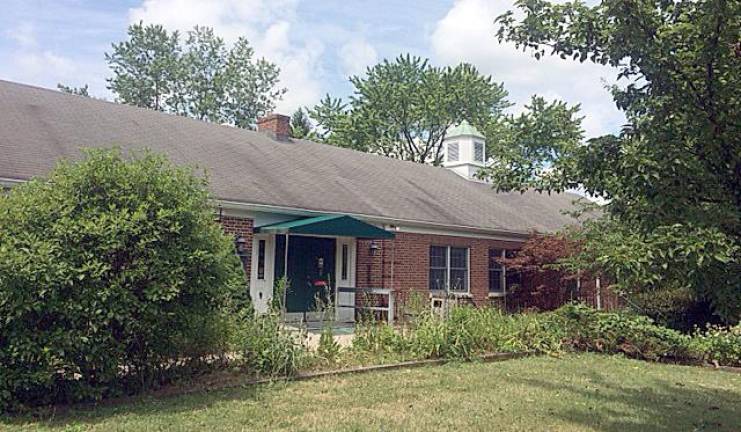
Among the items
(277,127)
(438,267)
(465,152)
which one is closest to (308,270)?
(438,267)

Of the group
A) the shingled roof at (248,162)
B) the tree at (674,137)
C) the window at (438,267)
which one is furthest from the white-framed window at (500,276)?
the tree at (674,137)

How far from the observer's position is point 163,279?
6531 mm

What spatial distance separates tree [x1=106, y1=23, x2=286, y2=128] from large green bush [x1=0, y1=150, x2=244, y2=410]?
34.0m

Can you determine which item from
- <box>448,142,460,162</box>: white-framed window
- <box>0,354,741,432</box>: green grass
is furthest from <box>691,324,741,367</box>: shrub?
<box>448,142,460,162</box>: white-framed window

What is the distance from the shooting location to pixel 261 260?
13359 millimetres

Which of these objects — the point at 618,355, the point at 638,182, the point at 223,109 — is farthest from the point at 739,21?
the point at 223,109

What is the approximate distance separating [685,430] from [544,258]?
10.8 m

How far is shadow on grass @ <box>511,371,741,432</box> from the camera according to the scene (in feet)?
20.6

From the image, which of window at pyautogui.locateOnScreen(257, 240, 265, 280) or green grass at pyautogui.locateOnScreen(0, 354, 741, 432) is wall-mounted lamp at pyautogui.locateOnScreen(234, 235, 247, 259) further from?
green grass at pyautogui.locateOnScreen(0, 354, 741, 432)

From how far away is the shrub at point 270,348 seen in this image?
303 inches

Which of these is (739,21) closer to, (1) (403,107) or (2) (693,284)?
(2) (693,284)

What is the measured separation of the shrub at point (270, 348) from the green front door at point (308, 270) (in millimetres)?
5494

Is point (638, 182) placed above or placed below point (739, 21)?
below

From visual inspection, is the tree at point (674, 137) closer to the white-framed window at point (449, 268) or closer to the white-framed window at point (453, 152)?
the white-framed window at point (449, 268)
